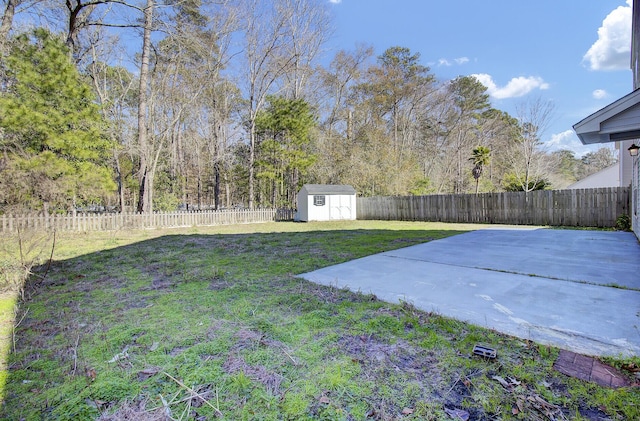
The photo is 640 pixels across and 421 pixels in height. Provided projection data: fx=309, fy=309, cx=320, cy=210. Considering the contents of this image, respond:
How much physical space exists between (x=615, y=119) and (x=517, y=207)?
37.0 ft

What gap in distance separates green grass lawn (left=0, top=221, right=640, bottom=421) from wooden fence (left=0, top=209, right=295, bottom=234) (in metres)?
6.61

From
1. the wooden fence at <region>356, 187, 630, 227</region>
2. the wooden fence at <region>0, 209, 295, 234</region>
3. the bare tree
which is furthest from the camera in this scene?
the bare tree

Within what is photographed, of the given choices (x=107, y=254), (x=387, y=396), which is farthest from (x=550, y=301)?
(x=107, y=254)

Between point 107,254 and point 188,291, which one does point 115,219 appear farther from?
point 188,291

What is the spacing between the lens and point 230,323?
2674 millimetres

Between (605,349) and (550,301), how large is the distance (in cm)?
105

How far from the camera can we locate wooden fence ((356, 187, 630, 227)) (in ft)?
34.9

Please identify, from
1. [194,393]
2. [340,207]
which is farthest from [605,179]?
[194,393]

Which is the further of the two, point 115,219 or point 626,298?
point 115,219

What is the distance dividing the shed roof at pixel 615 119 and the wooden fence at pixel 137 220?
1018cm

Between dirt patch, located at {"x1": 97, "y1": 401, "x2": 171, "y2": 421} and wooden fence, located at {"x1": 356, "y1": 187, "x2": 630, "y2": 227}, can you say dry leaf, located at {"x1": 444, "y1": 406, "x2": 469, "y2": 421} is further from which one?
wooden fence, located at {"x1": 356, "y1": 187, "x2": 630, "y2": 227}

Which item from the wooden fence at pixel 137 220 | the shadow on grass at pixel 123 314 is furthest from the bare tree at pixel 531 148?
the shadow on grass at pixel 123 314

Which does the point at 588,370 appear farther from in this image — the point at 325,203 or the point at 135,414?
the point at 325,203

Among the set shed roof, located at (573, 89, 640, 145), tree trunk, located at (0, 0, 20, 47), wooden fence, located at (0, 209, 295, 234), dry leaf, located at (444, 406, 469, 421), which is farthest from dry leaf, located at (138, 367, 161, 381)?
tree trunk, located at (0, 0, 20, 47)
